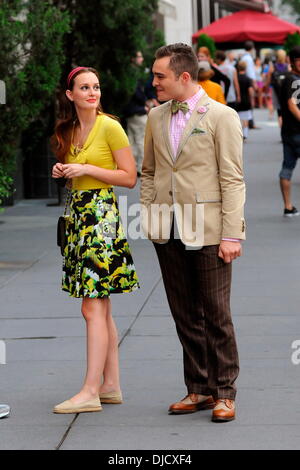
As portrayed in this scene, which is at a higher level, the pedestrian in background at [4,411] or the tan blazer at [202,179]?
the tan blazer at [202,179]

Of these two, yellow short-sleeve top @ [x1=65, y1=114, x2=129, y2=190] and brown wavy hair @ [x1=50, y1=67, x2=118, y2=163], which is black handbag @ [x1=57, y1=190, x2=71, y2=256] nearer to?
yellow short-sleeve top @ [x1=65, y1=114, x2=129, y2=190]

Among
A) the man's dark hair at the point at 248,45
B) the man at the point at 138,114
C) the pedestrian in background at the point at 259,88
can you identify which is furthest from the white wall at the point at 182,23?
the man at the point at 138,114

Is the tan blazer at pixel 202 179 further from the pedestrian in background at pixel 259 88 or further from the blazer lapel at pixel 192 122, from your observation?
the pedestrian in background at pixel 259 88

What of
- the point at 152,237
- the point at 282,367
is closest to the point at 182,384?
the point at 282,367

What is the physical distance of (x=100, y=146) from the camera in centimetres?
586

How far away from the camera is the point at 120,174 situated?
5828 millimetres

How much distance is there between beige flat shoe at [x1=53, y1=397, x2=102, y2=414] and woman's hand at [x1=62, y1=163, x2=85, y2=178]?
1139mm

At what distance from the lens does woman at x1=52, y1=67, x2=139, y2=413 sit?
582 centimetres

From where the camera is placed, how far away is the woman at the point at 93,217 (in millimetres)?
5820

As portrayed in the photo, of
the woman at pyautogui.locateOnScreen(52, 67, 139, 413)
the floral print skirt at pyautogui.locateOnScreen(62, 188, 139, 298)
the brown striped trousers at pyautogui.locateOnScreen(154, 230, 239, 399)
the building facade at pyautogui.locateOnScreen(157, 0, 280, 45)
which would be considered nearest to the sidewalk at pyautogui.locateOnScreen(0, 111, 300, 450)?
the brown striped trousers at pyautogui.locateOnScreen(154, 230, 239, 399)

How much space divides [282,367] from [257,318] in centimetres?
149

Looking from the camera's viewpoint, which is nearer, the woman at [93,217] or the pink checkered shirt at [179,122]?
the pink checkered shirt at [179,122]
